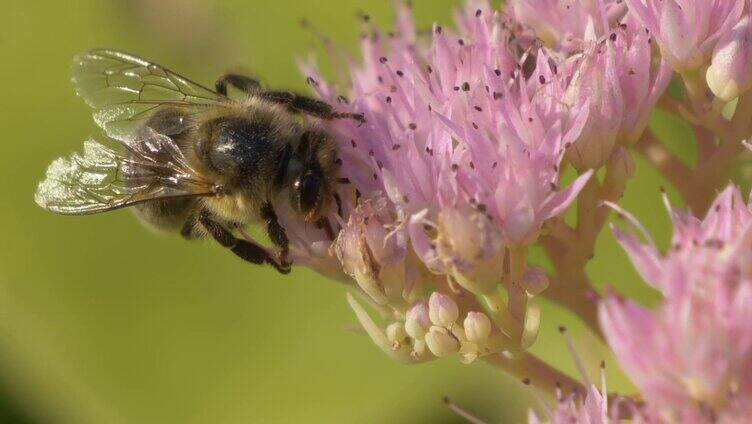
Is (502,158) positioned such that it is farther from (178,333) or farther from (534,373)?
(178,333)

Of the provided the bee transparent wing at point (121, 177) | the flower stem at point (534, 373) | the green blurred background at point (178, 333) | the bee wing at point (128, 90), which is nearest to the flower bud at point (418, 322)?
the flower stem at point (534, 373)

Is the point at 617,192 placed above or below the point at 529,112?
below

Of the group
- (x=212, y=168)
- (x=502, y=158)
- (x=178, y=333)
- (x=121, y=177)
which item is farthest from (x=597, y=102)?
(x=178, y=333)

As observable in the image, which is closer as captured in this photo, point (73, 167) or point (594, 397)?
point (594, 397)

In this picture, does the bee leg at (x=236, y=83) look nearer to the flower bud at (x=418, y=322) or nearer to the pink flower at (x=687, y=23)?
the flower bud at (x=418, y=322)

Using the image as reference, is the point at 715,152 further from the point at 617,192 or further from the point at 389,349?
the point at 389,349

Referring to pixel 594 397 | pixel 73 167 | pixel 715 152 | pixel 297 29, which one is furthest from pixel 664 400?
pixel 297 29
